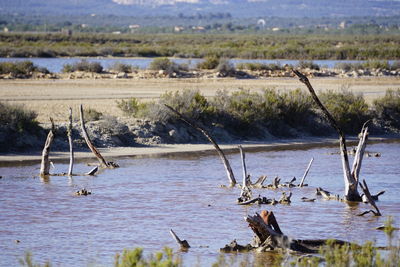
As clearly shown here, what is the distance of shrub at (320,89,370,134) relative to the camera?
2733 centimetres

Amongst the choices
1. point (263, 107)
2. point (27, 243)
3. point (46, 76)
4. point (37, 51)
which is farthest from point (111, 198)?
point (37, 51)

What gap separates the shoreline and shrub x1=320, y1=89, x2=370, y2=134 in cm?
74

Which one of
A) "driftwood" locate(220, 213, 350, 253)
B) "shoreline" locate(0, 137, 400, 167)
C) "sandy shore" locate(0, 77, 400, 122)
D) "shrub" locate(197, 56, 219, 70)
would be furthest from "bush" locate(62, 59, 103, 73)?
"driftwood" locate(220, 213, 350, 253)

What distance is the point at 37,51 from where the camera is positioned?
71250 millimetres

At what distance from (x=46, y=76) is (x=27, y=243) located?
3179 cm

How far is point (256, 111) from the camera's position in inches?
1030

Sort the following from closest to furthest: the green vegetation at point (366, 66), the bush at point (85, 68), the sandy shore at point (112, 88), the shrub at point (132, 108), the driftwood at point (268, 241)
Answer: the driftwood at point (268, 241) < the shrub at point (132, 108) < the sandy shore at point (112, 88) < the bush at point (85, 68) < the green vegetation at point (366, 66)

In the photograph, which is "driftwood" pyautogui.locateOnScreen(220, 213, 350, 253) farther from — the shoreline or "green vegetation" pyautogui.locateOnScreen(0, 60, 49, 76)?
"green vegetation" pyautogui.locateOnScreen(0, 60, 49, 76)

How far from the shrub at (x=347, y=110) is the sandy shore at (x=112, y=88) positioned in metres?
2.10

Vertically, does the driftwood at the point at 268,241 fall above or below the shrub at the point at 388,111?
above

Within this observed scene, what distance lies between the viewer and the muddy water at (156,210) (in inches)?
495

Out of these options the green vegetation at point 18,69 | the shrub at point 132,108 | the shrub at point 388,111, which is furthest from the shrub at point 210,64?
the shrub at point 132,108

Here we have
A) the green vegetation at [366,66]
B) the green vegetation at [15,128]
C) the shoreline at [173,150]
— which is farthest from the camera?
the green vegetation at [366,66]

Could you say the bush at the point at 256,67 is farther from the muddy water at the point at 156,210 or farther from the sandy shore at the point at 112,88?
the muddy water at the point at 156,210
